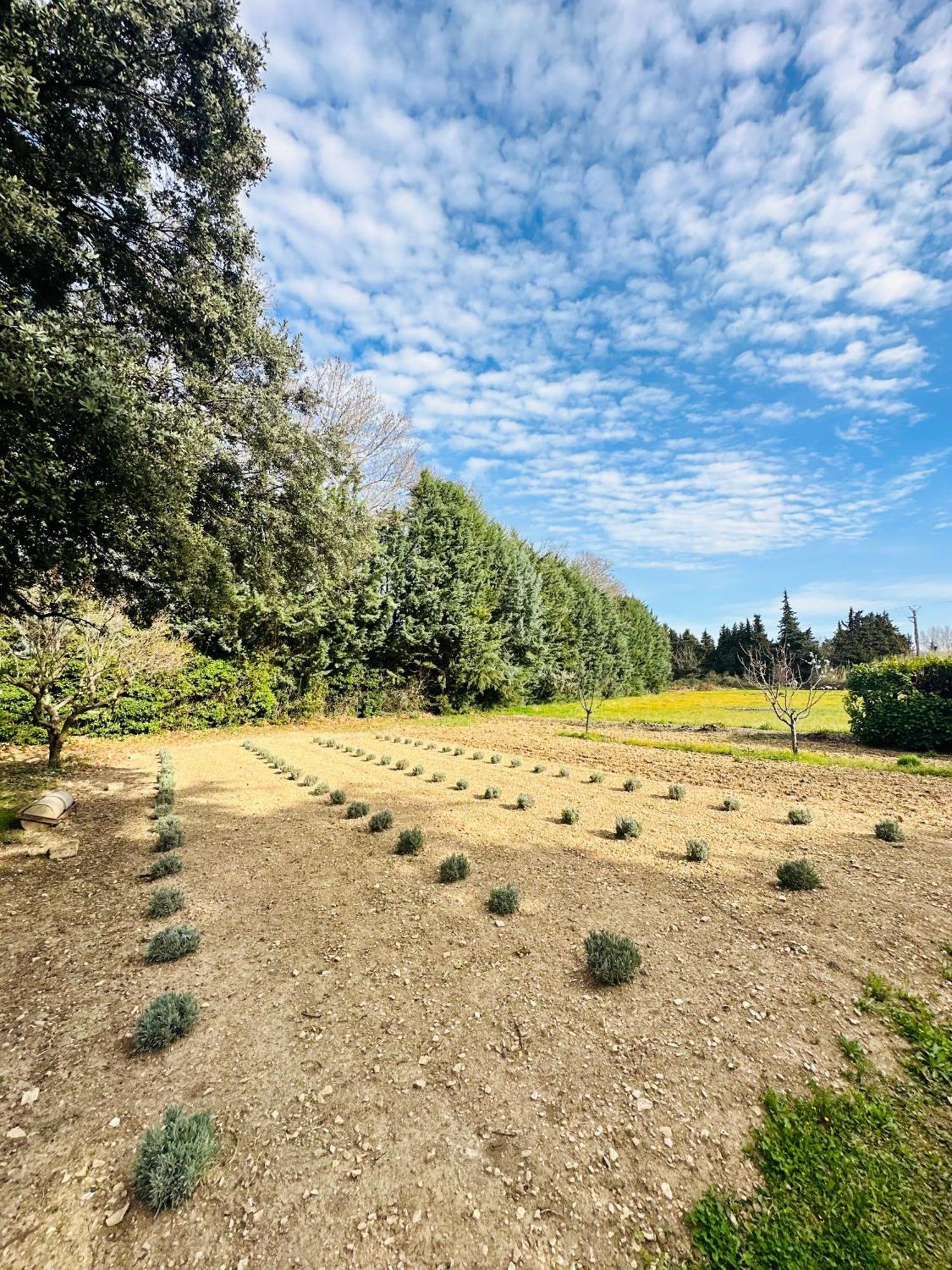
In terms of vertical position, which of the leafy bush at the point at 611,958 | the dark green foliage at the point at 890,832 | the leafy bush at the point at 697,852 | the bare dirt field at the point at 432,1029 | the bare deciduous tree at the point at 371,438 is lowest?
the bare dirt field at the point at 432,1029

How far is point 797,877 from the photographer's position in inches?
229

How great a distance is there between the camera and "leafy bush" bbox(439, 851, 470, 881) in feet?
20.3

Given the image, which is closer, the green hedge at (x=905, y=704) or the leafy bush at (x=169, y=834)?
the leafy bush at (x=169, y=834)

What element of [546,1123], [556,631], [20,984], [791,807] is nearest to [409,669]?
[556,631]

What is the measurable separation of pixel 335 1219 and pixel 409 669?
22.6 metres

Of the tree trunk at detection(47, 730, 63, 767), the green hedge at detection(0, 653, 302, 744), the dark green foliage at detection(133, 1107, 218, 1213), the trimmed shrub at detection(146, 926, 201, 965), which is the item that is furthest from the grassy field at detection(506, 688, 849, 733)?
the dark green foliage at detection(133, 1107, 218, 1213)

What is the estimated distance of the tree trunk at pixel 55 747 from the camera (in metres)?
11.0

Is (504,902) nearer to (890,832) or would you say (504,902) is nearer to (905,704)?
(890,832)

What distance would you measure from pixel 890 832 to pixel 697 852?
3.00 m

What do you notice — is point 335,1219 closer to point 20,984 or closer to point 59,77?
point 20,984

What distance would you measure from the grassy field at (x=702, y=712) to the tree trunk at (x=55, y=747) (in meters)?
19.1

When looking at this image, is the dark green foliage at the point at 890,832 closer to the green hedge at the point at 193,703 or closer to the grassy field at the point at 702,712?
the grassy field at the point at 702,712

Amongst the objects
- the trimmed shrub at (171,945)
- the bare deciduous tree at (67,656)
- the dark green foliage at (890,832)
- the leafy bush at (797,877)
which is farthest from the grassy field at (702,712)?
the trimmed shrub at (171,945)

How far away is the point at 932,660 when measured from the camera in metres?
15.0
